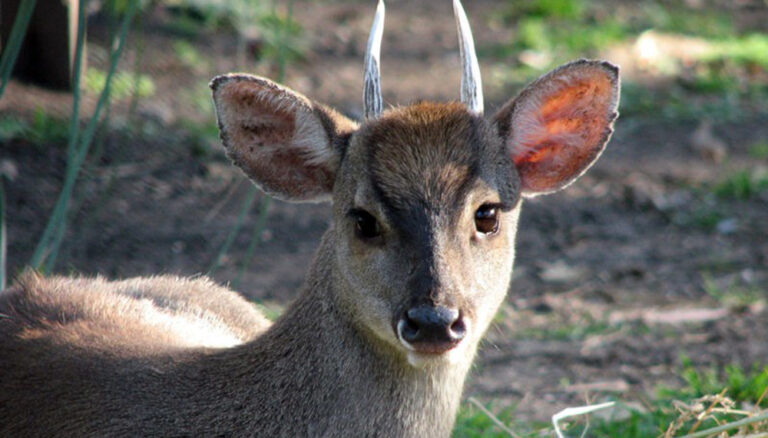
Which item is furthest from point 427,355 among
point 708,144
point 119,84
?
point 708,144

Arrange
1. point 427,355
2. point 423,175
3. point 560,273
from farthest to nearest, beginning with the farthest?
1. point 560,273
2. point 423,175
3. point 427,355

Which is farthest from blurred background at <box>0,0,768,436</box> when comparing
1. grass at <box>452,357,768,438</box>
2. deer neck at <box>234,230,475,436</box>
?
deer neck at <box>234,230,475,436</box>

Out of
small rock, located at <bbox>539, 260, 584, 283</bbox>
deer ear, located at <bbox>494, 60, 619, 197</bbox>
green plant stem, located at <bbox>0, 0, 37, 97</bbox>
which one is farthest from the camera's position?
small rock, located at <bbox>539, 260, 584, 283</bbox>

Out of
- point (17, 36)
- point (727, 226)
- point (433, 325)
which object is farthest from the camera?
point (727, 226)

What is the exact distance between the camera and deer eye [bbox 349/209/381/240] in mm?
3758

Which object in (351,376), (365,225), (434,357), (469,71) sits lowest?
(351,376)

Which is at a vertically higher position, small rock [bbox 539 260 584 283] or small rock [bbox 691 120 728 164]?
small rock [bbox 691 120 728 164]

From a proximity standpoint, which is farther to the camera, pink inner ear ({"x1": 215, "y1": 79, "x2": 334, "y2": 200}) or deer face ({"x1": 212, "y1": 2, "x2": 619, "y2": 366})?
pink inner ear ({"x1": 215, "y1": 79, "x2": 334, "y2": 200})

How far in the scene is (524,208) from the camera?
25.5ft

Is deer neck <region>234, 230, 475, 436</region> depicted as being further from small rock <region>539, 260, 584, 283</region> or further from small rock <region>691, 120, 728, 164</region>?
small rock <region>691, 120, 728, 164</region>

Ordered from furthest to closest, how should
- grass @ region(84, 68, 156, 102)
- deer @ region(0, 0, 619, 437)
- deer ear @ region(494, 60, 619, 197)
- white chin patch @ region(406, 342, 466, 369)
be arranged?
grass @ region(84, 68, 156, 102), deer ear @ region(494, 60, 619, 197), deer @ region(0, 0, 619, 437), white chin patch @ region(406, 342, 466, 369)

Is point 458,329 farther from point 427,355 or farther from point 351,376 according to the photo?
point 351,376

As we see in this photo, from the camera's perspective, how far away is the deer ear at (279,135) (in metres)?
3.92

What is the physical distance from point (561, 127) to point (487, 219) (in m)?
0.57
